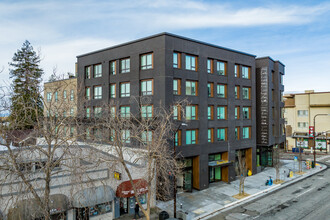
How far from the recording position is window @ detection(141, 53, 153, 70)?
94.4 feet

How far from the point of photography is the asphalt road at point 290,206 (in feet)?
69.2

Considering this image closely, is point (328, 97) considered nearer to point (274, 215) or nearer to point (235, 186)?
point (235, 186)

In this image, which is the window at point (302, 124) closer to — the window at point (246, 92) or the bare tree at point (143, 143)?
the window at point (246, 92)

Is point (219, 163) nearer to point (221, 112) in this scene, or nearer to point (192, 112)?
point (221, 112)

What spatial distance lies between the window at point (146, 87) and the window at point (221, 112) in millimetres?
9964

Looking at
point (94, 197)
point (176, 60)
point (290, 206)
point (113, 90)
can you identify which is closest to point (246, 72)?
point (176, 60)

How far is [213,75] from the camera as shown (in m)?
32.0

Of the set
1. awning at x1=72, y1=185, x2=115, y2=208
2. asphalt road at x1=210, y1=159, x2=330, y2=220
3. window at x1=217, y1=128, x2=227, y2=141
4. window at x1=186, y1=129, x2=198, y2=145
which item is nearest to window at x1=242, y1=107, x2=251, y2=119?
window at x1=217, y1=128, x2=227, y2=141

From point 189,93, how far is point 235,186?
13078mm

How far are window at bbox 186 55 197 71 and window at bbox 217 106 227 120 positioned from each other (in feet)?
21.8

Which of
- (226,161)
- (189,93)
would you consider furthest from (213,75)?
(226,161)

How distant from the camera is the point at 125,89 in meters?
31.6

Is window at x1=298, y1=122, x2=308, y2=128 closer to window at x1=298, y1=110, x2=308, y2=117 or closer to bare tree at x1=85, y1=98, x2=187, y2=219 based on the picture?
window at x1=298, y1=110, x2=308, y2=117

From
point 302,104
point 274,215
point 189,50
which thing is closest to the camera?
point 274,215
